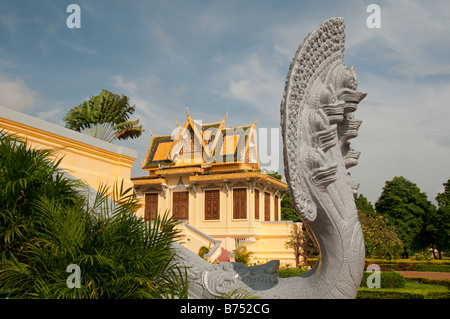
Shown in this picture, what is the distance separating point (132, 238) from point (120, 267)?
1.14 ft

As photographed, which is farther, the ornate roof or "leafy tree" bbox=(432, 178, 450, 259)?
"leafy tree" bbox=(432, 178, 450, 259)

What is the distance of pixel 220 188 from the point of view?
63.2ft

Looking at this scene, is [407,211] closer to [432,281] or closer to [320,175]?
[432,281]

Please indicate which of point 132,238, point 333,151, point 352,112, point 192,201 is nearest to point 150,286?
point 132,238

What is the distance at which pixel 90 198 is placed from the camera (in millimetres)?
3971

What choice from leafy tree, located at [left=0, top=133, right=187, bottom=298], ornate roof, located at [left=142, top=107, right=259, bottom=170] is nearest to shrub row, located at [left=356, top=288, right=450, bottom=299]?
leafy tree, located at [left=0, top=133, right=187, bottom=298]

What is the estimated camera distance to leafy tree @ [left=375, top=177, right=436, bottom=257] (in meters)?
28.2

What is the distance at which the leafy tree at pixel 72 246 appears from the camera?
3.00 metres

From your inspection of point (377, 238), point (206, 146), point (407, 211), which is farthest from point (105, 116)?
point (407, 211)

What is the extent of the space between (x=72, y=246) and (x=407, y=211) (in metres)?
29.8

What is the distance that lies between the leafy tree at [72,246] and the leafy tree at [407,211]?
90.6 feet

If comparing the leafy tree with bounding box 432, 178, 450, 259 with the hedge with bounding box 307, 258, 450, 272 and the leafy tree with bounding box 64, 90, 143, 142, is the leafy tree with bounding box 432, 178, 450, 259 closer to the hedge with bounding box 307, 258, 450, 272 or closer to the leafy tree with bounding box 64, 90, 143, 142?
the hedge with bounding box 307, 258, 450, 272

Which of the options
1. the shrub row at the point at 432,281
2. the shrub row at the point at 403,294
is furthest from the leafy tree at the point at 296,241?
the shrub row at the point at 403,294

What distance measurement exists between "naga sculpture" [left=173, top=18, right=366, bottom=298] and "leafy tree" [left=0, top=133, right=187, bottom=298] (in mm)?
395
